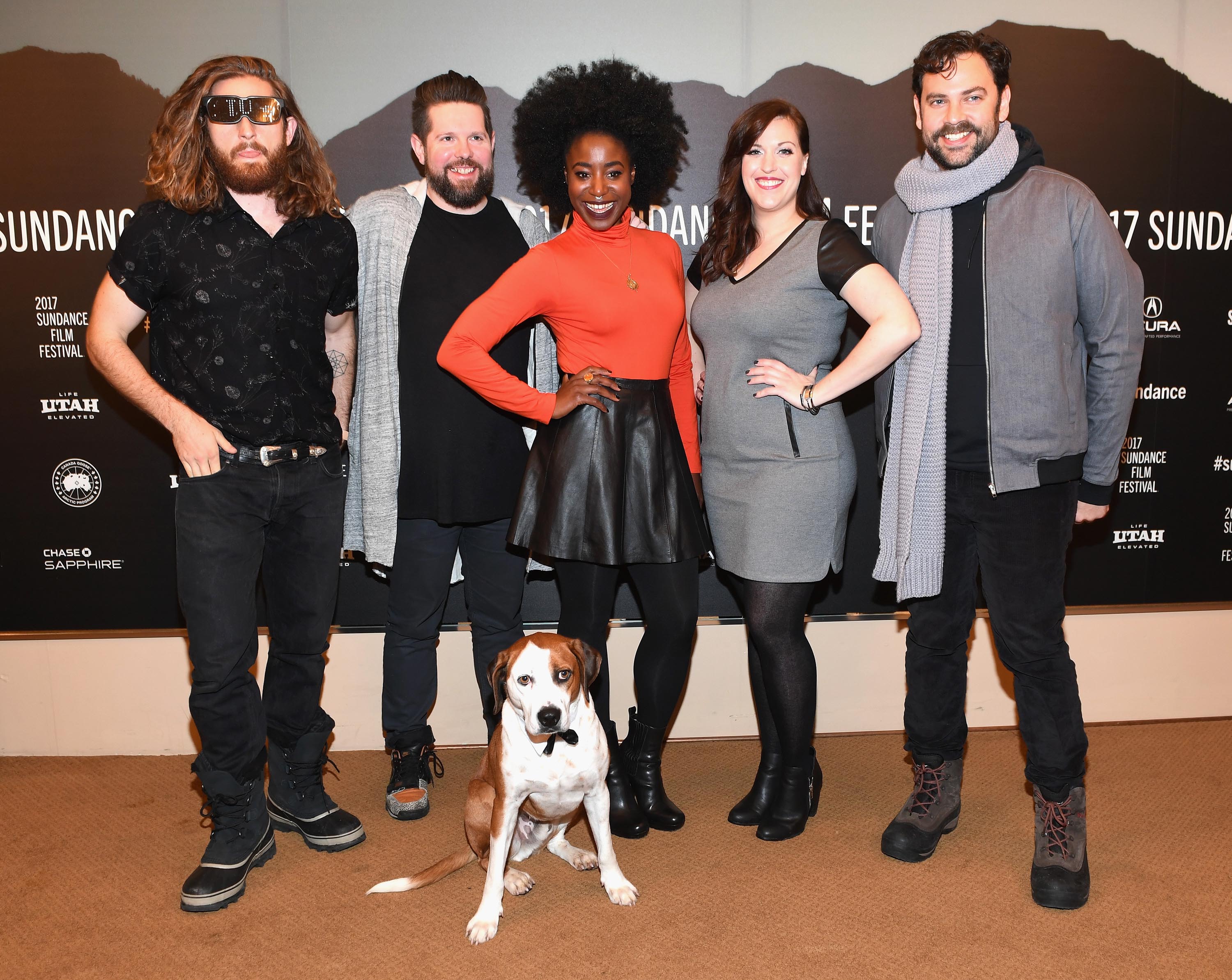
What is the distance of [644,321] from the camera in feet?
8.33

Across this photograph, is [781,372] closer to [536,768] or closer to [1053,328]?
[1053,328]

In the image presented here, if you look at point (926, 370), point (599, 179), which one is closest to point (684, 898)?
point (926, 370)

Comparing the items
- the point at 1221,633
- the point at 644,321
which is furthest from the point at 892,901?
the point at 1221,633

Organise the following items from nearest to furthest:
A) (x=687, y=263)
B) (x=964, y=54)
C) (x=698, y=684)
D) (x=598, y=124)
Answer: (x=964, y=54), (x=598, y=124), (x=687, y=263), (x=698, y=684)

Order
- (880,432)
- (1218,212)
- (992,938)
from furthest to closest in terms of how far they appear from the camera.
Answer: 1. (1218,212)
2. (880,432)
3. (992,938)

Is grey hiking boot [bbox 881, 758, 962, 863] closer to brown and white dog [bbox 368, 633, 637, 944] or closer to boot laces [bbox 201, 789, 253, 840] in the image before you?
brown and white dog [bbox 368, 633, 637, 944]

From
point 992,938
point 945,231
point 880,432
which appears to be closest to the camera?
point 992,938

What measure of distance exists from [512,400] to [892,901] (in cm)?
171

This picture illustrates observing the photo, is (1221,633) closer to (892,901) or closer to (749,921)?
(892,901)

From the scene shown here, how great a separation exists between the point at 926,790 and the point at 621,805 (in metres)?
0.92

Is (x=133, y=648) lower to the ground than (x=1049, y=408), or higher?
lower

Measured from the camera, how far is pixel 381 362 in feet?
9.29

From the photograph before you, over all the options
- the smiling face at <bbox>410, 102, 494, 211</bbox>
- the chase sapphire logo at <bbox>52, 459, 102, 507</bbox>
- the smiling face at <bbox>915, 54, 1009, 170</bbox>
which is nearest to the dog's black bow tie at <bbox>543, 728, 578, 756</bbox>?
the smiling face at <bbox>410, 102, 494, 211</bbox>

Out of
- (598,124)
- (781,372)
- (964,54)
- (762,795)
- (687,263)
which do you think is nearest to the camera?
A: (964,54)
